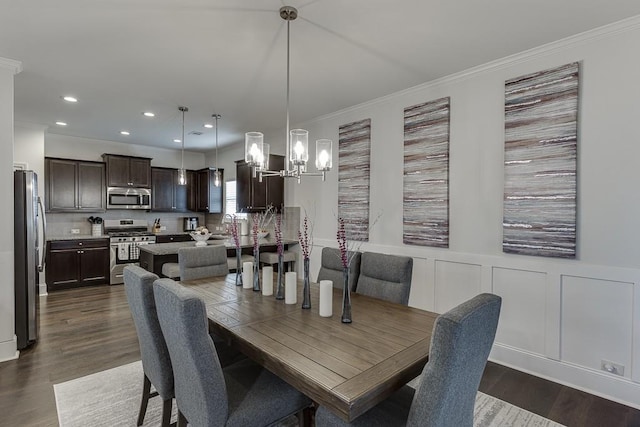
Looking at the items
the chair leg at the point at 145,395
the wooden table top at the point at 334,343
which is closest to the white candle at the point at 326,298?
the wooden table top at the point at 334,343

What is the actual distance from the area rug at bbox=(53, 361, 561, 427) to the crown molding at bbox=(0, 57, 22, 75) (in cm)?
292

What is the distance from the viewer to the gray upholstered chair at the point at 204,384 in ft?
4.44

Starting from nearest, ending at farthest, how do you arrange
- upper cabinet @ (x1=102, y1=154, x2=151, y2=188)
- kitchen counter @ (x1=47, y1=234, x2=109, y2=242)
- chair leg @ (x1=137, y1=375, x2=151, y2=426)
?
chair leg @ (x1=137, y1=375, x2=151, y2=426) → kitchen counter @ (x1=47, y1=234, x2=109, y2=242) → upper cabinet @ (x1=102, y1=154, x2=151, y2=188)

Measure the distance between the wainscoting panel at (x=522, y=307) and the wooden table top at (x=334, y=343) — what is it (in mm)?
1407

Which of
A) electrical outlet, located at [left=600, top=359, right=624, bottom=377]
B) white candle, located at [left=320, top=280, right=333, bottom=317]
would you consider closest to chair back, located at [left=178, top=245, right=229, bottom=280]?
white candle, located at [left=320, top=280, right=333, bottom=317]

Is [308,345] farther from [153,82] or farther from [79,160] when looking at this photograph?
[79,160]

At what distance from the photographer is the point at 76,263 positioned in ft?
18.5

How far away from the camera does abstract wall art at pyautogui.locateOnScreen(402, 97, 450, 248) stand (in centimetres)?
344

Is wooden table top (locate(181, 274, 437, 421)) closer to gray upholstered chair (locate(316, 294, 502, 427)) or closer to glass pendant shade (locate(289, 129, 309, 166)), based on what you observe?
gray upholstered chair (locate(316, 294, 502, 427))

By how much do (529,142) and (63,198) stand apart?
23.2 feet

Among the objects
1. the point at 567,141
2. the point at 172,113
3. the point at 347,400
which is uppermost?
the point at 172,113

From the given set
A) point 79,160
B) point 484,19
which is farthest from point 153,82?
point 79,160

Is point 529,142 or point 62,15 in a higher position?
point 62,15

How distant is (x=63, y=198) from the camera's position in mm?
5797
